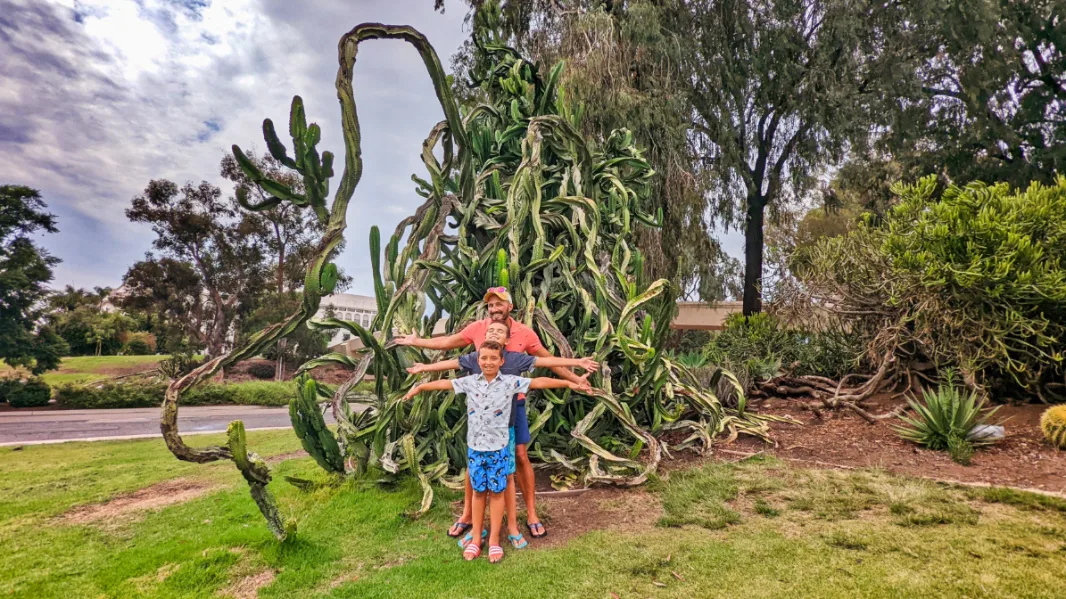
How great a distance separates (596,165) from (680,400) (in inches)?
99.2

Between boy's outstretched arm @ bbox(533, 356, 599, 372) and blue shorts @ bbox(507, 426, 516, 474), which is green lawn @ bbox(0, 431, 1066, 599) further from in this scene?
boy's outstretched arm @ bbox(533, 356, 599, 372)

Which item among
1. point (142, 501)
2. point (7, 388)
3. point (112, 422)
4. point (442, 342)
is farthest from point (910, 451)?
point (7, 388)

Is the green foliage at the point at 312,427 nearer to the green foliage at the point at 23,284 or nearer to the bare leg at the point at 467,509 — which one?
the bare leg at the point at 467,509

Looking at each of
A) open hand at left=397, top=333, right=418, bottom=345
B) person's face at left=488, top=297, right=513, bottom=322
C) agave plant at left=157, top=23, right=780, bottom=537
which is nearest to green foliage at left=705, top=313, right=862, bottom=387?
agave plant at left=157, top=23, right=780, bottom=537

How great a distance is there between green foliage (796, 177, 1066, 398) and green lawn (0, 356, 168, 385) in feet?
69.4

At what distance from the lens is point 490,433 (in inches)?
106

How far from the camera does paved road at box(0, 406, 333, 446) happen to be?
805 centimetres

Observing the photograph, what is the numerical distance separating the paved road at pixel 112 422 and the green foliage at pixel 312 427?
336 cm

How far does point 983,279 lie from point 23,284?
19288 millimetres

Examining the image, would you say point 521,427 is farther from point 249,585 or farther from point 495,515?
point 249,585

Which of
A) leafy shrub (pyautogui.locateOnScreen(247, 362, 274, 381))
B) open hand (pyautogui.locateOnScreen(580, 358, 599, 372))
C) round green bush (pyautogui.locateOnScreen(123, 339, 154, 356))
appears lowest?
leafy shrub (pyautogui.locateOnScreen(247, 362, 274, 381))

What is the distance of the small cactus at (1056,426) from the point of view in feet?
13.6

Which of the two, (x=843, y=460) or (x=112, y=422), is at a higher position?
(x=843, y=460)

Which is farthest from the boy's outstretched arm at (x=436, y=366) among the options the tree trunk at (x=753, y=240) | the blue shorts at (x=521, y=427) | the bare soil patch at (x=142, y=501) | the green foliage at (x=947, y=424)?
the tree trunk at (x=753, y=240)
